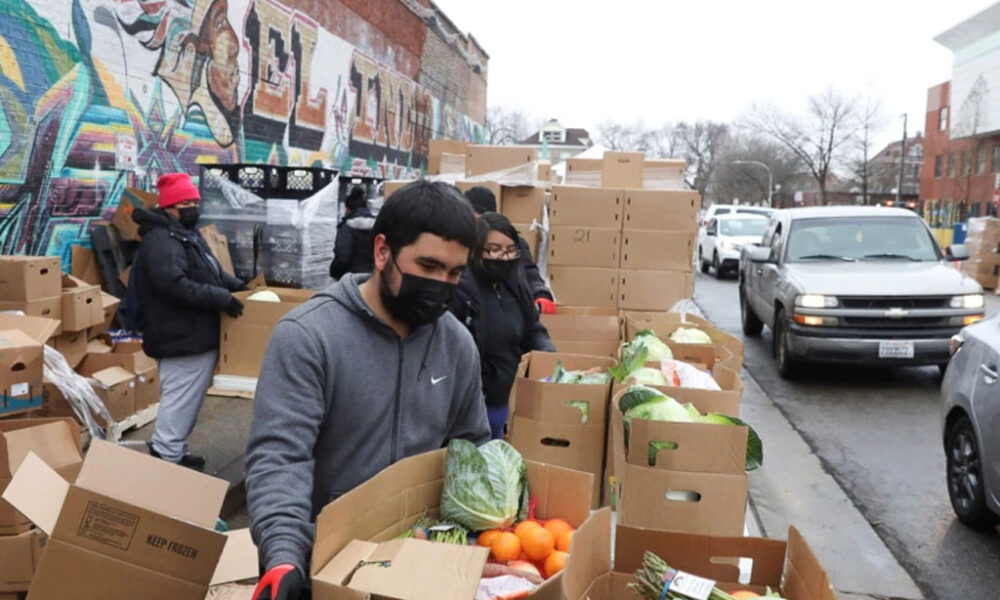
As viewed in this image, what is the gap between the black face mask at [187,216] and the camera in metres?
5.04

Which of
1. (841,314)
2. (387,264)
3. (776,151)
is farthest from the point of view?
(776,151)

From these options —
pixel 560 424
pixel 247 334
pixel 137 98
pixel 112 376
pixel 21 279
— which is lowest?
pixel 112 376

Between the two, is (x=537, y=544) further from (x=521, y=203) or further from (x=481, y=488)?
(x=521, y=203)

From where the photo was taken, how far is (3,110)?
21.7 feet

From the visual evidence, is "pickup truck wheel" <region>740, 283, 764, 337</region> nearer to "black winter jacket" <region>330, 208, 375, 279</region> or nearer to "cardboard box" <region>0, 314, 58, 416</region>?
"black winter jacket" <region>330, 208, 375, 279</region>

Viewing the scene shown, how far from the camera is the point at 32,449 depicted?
3.57 m

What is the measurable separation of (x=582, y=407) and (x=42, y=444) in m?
2.57

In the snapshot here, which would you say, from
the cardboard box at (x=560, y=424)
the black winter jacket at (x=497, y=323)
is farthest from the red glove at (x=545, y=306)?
the cardboard box at (x=560, y=424)

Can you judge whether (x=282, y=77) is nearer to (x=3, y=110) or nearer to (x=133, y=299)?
(x=3, y=110)

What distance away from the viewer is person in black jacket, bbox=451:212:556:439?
167 inches

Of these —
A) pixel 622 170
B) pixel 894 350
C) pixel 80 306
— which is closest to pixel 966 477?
pixel 894 350

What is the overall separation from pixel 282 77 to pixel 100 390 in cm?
803

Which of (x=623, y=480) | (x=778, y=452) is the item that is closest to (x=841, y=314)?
(x=778, y=452)

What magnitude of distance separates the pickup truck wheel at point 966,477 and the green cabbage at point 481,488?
3772mm
